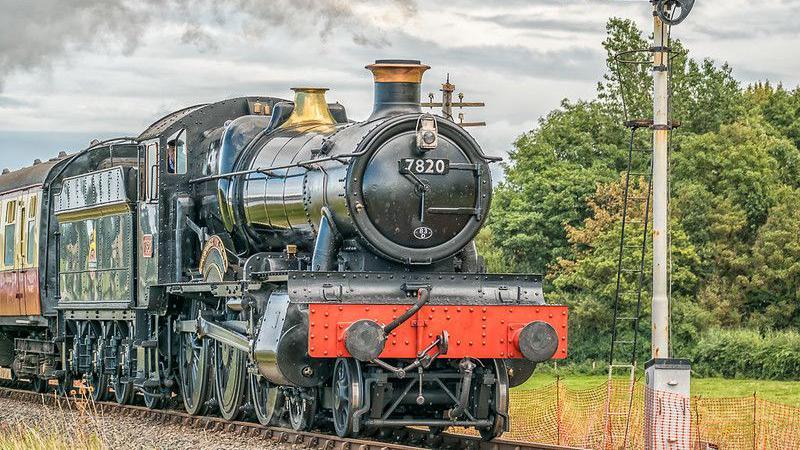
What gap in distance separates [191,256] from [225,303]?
1.90 m

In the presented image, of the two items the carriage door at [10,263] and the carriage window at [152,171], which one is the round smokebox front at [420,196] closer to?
the carriage window at [152,171]

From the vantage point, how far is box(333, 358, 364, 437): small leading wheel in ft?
48.6

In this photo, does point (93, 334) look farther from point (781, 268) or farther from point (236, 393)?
point (781, 268)

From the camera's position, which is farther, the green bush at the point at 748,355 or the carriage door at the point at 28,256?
the green bush at the point at 748,355

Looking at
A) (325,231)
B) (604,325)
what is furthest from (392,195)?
(604,325)

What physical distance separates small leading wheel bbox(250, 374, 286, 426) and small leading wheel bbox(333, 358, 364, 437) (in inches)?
56.3

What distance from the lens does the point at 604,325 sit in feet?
155

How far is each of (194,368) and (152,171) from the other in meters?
2.83

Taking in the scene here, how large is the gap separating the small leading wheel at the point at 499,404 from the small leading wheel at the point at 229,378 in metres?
3.39

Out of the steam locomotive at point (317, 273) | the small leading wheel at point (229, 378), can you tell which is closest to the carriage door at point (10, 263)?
the steam locomotive at point (317, 273)

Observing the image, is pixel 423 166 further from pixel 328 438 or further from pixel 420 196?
pixel 328 438

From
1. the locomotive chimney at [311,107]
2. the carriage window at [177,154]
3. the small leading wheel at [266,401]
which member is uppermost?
the locomotive chimney at [311,107]

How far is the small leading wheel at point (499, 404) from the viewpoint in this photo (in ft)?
50.3

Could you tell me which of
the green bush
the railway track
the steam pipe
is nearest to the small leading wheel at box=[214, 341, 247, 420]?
the railway track
